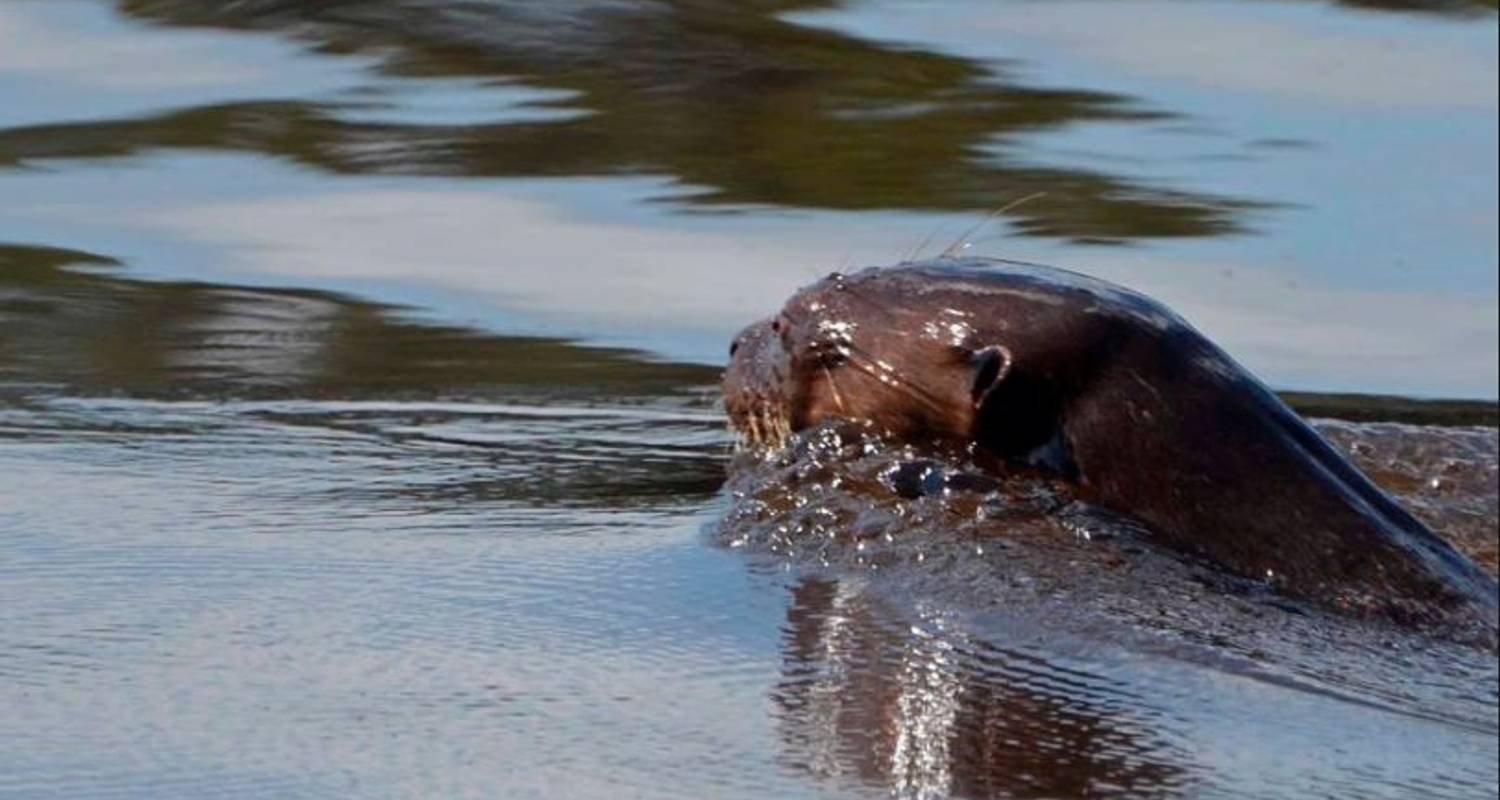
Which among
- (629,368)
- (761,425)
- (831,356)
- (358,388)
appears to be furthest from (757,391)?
(629,368)

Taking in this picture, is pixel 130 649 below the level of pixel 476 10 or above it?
below

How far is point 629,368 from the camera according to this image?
21.0ft

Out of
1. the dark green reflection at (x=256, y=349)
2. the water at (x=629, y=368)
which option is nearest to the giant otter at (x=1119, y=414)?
the water at (x=629, y=368)

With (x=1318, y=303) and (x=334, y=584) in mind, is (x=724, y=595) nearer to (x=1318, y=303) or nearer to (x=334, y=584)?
(x=334, y=584)

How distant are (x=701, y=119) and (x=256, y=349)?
2.18 m

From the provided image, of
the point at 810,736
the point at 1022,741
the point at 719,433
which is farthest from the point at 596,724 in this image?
the point at 719,433

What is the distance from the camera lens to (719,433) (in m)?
5.85

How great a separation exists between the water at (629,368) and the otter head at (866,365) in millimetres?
235

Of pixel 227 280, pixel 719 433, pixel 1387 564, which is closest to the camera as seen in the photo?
pixel 1387 564

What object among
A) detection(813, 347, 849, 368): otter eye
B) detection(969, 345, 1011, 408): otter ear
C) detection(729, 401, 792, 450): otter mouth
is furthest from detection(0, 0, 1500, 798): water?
detection(969, 345, 1011, 408): otter ear

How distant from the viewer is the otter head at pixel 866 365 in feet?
16.0

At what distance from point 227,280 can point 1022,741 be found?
3.58 m

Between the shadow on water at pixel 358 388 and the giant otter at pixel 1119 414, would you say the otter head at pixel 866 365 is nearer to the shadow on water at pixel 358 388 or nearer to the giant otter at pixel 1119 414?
the giant otter at pixel 1119 414

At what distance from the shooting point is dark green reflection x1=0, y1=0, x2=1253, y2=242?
7.45m
